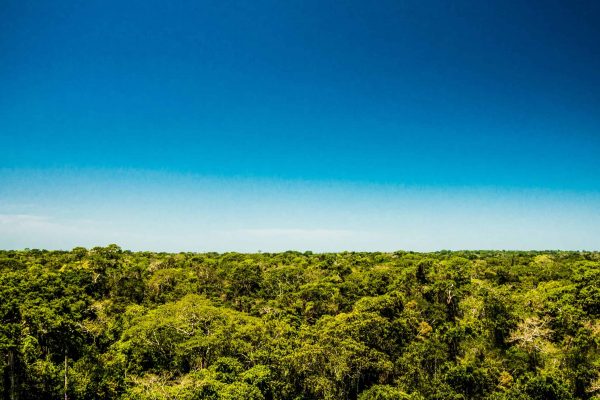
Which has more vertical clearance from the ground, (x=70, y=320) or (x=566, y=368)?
(x=70, y=320)

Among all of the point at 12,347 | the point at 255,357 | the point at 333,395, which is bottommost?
the point at 333,395

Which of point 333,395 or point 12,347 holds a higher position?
point 12,347

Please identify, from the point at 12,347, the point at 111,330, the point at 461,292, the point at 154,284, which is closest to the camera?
the point at 12,347

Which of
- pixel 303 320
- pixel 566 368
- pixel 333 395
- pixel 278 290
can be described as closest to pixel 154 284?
pixel 278 290

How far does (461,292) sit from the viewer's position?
163ft

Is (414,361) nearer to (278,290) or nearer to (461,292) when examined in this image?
(461,292)

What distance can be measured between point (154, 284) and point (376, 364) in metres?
36.5

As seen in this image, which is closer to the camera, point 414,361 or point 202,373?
point 202,373

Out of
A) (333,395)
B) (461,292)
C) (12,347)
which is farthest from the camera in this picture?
(461,292)

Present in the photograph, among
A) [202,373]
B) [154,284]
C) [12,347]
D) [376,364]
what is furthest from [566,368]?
[154,284]

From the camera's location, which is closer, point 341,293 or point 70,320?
point 70,320

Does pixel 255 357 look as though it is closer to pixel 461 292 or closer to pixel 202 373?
pixel 202 373

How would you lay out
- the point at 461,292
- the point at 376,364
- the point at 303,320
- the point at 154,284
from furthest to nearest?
the point at 154,284 < the point at 461,292 < the point at 303,320 < the point at 376,364

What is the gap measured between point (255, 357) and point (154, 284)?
31219 mm
